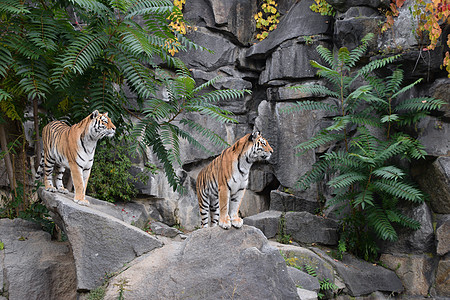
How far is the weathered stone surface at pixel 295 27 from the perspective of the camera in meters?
9.73

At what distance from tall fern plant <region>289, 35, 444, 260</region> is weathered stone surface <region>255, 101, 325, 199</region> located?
1.54m

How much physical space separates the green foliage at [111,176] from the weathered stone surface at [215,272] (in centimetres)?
393

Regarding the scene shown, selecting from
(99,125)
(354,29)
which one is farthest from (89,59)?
(354,29)

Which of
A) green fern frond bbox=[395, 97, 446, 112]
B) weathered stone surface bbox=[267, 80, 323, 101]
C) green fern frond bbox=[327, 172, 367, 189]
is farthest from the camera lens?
weathered stone surface bbox=[267, 80, 323, 101]

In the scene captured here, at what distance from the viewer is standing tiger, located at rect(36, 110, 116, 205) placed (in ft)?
17.0

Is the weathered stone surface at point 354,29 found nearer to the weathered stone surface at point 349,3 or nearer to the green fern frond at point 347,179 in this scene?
the weathered stone surface at point 349,3

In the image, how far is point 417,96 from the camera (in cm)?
766

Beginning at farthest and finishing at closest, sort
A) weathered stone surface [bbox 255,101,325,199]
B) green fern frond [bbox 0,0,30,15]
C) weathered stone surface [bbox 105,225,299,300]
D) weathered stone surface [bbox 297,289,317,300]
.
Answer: weathered stone surface [bbox 255,101,325,199] < weathered stone surface [bbox 297,289,317,300] < green fern frond [bbox 0,0,30,15] < weathered stone surface [bbox 105,225,299,300]

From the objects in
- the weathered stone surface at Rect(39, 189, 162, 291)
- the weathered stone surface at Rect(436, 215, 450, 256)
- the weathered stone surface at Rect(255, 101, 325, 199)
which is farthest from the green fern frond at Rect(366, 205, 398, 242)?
the weathered stone surface at Rect(39, 189, 162, 291)

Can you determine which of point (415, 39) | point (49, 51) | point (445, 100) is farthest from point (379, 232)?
point (49, 51)

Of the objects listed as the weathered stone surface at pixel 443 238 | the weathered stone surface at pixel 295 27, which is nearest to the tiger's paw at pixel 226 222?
the weathered stone surface at pixel 443 238

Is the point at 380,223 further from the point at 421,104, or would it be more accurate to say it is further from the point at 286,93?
the point at 286,93

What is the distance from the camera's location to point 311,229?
7883 millimetres

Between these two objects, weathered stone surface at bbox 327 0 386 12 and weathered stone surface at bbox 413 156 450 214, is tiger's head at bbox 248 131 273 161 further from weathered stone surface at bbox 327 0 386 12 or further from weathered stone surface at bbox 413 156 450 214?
weathered stone surface at bbox 327 0 386 12
